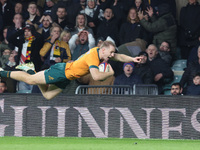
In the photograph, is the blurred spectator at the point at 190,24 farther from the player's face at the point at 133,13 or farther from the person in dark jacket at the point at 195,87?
the person in dark jacket at the point at 195,87

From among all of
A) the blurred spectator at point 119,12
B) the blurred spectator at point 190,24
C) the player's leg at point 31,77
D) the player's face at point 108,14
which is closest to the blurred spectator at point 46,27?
the player's face at point 108,14

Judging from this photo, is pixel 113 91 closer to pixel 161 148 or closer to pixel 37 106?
pixel 37 106

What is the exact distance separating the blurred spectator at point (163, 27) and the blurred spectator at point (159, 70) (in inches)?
28.0

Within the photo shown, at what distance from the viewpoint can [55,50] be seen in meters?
14.3

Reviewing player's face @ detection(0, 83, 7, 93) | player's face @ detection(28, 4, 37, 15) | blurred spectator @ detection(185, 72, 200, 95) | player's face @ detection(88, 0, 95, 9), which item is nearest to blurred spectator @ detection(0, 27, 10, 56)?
player's face @ detection(28, 4, 37, 15)

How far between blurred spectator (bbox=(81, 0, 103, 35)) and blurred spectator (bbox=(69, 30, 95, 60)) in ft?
2.70

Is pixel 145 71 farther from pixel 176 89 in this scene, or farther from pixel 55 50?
→ pixel 55 50

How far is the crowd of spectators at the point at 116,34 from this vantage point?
45.3 ft

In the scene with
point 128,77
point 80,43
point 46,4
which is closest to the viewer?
point 128,77

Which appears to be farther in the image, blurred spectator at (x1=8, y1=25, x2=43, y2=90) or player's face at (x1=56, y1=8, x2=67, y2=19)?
player's face at (x1=56, y1=8, x2=67, y2=19)

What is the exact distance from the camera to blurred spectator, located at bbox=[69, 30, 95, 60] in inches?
554

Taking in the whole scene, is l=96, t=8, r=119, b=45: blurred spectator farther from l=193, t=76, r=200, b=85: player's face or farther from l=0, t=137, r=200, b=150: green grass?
l=0, t=137, r=200, b=150: green grass

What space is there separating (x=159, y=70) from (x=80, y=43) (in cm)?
238

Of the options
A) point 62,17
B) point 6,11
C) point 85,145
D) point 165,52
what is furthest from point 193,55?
point 6,11
